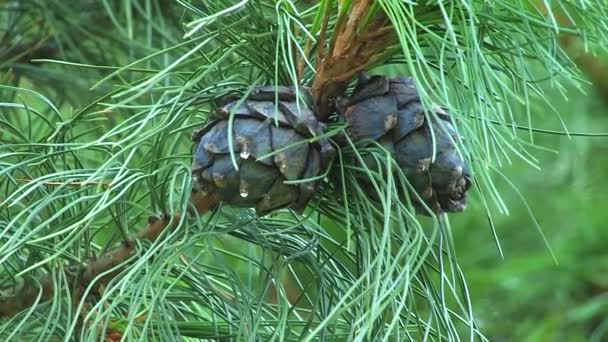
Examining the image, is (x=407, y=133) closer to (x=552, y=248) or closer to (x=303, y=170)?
(x=303, y=170)

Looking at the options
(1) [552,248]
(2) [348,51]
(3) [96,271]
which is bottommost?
(1) [552,248]

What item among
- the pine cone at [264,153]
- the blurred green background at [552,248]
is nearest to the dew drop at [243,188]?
the pine cone at [264,153]

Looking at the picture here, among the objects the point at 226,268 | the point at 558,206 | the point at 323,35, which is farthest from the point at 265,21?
the point at 558,206

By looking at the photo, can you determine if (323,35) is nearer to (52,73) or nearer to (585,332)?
(52,73)

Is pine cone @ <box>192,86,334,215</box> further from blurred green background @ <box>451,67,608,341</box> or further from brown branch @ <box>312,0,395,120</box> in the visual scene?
blurred green background @ <box>451,67,608,341</box>

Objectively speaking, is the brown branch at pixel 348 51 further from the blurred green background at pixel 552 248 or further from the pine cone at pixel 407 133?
the blurred green background at pixel 552 248

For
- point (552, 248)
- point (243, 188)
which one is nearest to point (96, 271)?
point (243, 188)
